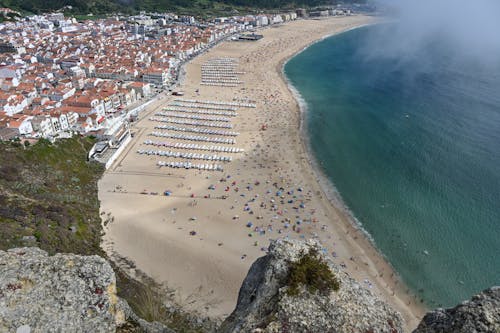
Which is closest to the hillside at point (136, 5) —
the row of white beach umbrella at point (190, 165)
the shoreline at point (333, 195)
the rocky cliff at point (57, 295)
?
the shoreline at point (333, 195)

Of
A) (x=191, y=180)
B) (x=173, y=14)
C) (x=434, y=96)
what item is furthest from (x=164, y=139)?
(x=173, y=14)

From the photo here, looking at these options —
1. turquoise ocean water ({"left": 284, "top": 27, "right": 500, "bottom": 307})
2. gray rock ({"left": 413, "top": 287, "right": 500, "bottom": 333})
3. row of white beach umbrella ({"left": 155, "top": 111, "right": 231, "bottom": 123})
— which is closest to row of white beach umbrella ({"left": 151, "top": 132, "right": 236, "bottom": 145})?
row of white beach umbrella ({"left": 155, "top": 111, "right": 231, "bottom": 123})

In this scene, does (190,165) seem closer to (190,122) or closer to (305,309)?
(190,122)

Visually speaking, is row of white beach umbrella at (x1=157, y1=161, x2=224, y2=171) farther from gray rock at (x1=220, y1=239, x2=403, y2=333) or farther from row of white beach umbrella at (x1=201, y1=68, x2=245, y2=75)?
row of white beach umbrella at (x1=201, y1=68, x2=245, y2=75)

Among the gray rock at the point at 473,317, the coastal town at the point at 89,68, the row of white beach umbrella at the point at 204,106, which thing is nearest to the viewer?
the gray rock at the point at 473,317

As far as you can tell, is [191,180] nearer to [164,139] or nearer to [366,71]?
[164,139]

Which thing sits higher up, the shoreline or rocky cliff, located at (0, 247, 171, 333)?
rocky cliff, located at (0, 247, 171, 333)

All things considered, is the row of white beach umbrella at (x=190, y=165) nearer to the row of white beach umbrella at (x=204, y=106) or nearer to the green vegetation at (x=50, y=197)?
the green vegetation at (x=50, y=197)

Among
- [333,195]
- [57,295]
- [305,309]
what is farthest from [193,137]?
[305,309]
